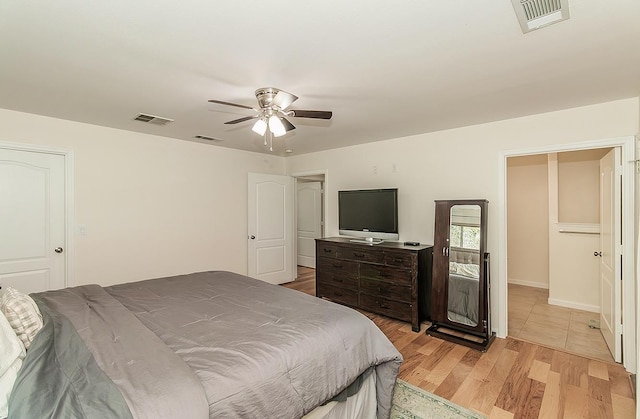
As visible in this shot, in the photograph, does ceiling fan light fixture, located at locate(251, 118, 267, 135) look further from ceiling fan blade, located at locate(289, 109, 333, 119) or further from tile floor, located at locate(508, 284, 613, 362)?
tile floor, located at locate(508, 284, 613, 362)

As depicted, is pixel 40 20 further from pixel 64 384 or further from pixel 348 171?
pixel 348 171

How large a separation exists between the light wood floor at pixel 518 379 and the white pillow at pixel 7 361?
7.77ft

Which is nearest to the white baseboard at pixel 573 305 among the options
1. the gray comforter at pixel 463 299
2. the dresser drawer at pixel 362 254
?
the gray comforter at pixel 463 299

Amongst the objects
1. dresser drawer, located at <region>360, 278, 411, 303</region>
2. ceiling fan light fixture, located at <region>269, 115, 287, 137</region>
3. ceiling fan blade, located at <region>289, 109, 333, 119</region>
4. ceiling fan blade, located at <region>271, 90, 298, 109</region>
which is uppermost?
ceiling fan blade, located at <region>271, 90, 298, 109</region>

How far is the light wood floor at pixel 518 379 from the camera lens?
6.84ft

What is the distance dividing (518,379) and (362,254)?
1.93m

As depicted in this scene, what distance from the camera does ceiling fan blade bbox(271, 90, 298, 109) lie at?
2.17m

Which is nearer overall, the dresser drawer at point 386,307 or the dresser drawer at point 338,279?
the dresser drawer at point 386,307

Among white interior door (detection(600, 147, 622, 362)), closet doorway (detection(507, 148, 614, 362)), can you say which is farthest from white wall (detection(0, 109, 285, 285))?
A: white interior door (detection(600, 147, 622, 362))

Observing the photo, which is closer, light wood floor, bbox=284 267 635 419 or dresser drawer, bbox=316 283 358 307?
light wood floor, bbox=284 267 635 419

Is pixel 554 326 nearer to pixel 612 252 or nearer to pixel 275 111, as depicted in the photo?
pixel 612 252

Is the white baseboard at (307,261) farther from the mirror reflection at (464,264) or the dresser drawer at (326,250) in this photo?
the mirror reflection at (464,264)

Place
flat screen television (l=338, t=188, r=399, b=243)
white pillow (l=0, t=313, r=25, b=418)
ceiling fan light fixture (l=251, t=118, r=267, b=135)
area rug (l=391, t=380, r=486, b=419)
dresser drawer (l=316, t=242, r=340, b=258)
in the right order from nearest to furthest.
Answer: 1. white pillow (l=0, t=313, r=25, b=418)
2. area rug (l=391, t=380, r=486, b=419)
3. ceiling fan light fixture (l=251, t=118, r=267, b=135)
4. flat screen television (l=338, t=188, r=399, b=243)
5. dresser drawer (l=316, t=242, r=340, b=258)

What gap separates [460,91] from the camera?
7.96ft
